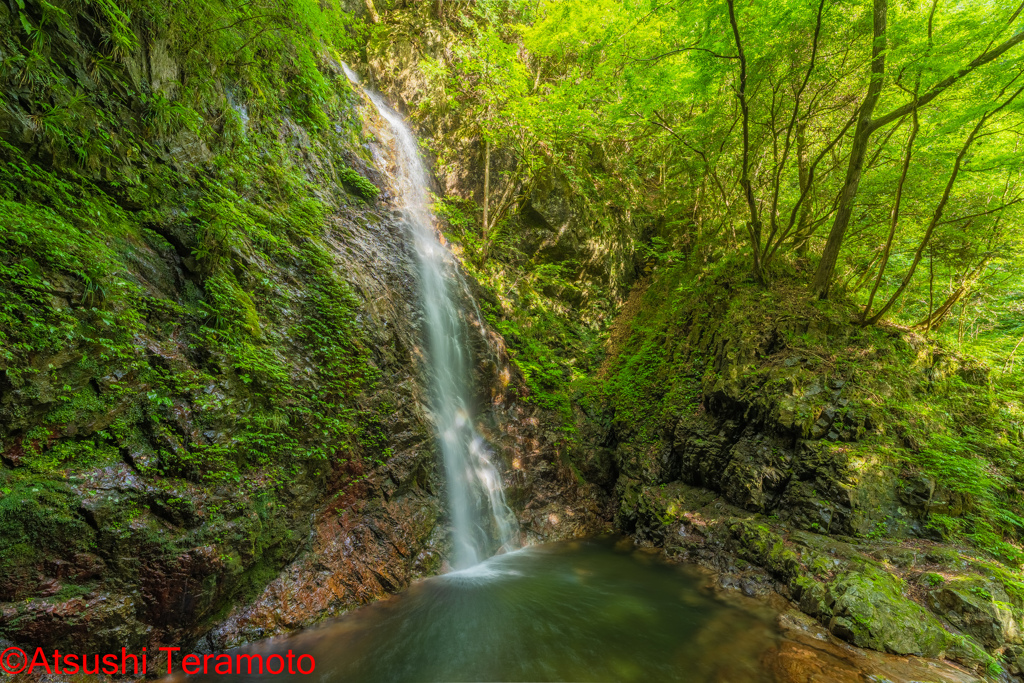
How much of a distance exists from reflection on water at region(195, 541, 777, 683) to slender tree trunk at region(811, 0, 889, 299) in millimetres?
6583

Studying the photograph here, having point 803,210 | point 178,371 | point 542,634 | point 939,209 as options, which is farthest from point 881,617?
point 803,210

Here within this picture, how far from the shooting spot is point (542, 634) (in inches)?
184

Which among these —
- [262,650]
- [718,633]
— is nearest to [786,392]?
[718,633]

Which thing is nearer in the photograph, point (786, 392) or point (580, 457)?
point (786, 392)

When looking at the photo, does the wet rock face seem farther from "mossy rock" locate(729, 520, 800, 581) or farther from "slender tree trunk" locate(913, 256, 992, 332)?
"slender tree trunk" locate(913, 256, 992, 332)

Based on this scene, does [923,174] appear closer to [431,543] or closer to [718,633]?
[718,633]

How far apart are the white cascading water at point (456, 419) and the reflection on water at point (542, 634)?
0.73 meters

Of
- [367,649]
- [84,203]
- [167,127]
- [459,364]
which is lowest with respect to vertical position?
[367,649]

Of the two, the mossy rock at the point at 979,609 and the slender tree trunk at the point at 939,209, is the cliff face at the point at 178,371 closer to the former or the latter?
the mossy rock at the point at 979,609

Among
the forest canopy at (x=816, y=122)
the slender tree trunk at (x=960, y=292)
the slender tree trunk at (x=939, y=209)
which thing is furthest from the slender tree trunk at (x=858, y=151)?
the slender tree trunk at (x=960, y=292)

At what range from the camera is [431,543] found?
6027 mm

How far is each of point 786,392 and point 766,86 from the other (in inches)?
251

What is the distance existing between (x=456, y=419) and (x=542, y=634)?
384 centimetres

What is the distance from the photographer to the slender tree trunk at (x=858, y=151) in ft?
21.7
